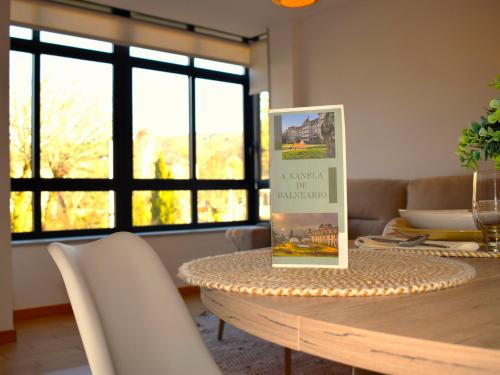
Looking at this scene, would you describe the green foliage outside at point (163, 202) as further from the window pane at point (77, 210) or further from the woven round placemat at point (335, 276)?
the woven round placemat at point (335, 276)

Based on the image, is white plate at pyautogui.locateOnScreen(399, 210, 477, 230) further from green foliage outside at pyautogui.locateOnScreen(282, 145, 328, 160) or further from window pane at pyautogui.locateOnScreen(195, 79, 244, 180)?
window pane at pyautogui.locateOnScreen(195, 79, 244, 180)

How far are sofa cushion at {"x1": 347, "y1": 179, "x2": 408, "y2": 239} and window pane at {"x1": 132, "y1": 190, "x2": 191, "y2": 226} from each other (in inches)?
74.3

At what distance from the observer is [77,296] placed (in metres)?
0.65

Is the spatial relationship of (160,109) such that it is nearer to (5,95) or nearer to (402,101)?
(5,95)

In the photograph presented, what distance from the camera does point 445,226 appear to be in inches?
51.3

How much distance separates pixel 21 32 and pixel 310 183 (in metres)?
4.14

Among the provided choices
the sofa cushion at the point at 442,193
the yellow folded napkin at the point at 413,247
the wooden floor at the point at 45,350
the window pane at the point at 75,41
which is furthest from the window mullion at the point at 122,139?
the yellow folded napkin at the point at 413,247

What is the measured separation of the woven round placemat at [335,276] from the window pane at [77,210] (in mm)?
3632

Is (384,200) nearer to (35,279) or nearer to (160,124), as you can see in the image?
(160,124)

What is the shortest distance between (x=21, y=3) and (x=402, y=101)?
3312 mm

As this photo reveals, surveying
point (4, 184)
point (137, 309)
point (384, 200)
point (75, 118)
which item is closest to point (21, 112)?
point (75, 118)

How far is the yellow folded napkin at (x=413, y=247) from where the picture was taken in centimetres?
112

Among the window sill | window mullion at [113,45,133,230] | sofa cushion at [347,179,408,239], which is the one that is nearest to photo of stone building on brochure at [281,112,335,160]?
sofa cushion at [347,179,408,239]

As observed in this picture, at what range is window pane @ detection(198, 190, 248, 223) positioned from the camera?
5.27 metres
